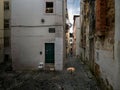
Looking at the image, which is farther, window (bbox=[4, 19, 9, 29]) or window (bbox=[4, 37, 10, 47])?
window (bbox=[4, 37, 10, 47])

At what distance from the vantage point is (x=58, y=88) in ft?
36.0

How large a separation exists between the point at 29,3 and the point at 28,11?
0.63 meters

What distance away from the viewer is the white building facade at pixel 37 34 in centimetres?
1780

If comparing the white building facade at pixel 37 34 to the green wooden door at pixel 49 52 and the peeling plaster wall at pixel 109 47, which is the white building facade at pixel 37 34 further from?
the peeling plaster wall at pixel 109 47

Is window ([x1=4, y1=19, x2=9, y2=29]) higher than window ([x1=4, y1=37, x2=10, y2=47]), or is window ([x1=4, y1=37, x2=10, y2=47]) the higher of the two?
window ([x1=4, y1=19, x2=9, y2=29])

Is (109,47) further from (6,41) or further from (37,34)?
(6,41)

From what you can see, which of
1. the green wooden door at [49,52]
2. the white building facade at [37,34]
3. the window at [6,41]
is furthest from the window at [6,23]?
the green wooden door at [49,52]

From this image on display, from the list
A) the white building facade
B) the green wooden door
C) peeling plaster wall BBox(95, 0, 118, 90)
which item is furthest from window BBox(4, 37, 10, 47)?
peeling plaster wall BBox(95, 0, 118, 90)

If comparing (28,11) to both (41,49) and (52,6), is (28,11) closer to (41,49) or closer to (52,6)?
(52,6)

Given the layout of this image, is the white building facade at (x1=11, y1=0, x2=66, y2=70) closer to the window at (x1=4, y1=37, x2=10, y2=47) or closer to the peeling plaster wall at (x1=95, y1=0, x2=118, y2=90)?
the peeling plaster wall at (x1=95, y1=0, x2=118, y2=90)

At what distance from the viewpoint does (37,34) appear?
1791 centimetres

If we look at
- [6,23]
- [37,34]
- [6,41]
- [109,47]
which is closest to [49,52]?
[37,34]

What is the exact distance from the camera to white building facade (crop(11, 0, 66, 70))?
17.8m

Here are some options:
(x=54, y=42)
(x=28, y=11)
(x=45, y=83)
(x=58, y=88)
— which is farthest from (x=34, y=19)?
(x=58, y=88)
